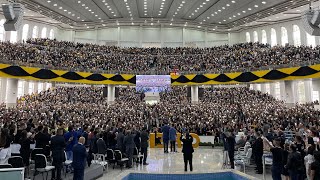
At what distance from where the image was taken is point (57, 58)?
29438 mm

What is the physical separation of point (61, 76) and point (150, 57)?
1339 cm

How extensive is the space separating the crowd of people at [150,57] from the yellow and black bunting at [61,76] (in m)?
0.81

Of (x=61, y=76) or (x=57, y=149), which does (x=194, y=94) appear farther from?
(x=57, y=149)

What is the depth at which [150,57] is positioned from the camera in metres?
35.9

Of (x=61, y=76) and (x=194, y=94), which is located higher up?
(x=61, y=76)

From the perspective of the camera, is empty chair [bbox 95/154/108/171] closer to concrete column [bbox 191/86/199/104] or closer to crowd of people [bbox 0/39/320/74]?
crowd of people [bbox 0/39/320/74]

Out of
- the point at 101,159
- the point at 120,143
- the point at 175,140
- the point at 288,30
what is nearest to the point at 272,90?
the point at 288,30

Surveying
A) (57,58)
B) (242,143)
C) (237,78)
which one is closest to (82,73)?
(57,58)

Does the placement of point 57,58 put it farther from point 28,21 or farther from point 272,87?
point 272,87

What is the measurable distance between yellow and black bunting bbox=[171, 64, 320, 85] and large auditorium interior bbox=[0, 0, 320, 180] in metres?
0.11

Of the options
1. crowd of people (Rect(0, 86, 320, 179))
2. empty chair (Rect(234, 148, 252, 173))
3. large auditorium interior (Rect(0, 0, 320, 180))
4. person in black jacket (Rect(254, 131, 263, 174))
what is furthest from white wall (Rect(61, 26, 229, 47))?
person in black jacket (Rect(254, 131, 263, 174))

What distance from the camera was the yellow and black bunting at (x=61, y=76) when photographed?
21.9 metres

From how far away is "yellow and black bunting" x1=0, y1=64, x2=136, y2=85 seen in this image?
21927 millimetres

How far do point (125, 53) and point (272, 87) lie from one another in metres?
22.3
